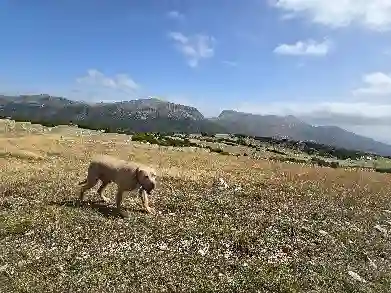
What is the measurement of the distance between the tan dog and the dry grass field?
77cm

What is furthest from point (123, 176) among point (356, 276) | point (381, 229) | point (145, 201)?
point (381, 229)

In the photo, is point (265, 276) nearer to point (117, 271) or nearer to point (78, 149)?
point (117, 271)

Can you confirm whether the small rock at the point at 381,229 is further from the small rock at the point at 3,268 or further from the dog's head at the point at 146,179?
the small rock at the point at 3,268

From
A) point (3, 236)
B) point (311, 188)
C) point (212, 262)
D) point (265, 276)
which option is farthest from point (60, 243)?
point (311, 188)

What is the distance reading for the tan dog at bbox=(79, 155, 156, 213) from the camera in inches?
756

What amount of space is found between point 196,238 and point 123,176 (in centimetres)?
498

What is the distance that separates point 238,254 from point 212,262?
1351 mm

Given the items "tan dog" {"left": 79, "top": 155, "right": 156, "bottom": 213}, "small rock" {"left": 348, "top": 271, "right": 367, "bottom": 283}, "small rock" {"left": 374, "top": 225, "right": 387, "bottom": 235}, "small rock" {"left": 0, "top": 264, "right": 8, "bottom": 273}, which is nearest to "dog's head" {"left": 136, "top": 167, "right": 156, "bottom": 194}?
"tan dog" {"left": 79, "top": 155, "right": 156, "bottom": 213}

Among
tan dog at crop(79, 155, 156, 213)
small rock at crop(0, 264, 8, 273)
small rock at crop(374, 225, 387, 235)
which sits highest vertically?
tan dog at crop(79, 155, 156, 213)

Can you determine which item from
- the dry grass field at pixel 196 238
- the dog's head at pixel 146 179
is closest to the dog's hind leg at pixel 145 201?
the dry grass field at pixel 196 238

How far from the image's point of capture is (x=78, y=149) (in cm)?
4219

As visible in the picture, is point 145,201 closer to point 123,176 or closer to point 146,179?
point 146,179

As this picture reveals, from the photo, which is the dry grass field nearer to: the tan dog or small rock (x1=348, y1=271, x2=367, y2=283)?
small rock (x1=348, y1=271, x2=367, y2=283)

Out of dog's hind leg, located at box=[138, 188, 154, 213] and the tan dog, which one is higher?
the tan dog
